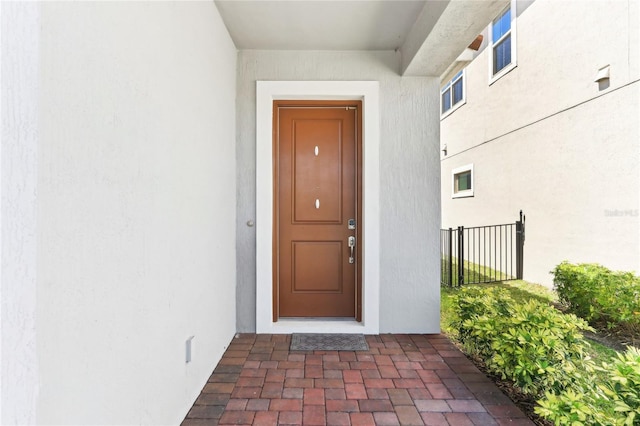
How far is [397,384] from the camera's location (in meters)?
2.38

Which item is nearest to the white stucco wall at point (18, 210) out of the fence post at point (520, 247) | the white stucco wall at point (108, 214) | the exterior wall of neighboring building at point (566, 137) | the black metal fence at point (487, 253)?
the white stucco wall at point (108, 214)

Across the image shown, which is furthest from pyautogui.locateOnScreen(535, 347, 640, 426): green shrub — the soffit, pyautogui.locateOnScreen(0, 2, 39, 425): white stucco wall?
the soffit

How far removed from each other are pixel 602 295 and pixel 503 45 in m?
4.81

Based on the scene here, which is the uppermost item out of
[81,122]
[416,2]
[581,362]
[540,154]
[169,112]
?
[416,2]

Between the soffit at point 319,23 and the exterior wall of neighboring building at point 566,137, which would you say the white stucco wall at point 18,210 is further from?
the exterior wall of neighboring building at point 566,137

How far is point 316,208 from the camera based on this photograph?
3.57 metres

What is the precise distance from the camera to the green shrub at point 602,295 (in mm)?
3346

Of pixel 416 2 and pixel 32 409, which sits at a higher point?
pixel 416 2

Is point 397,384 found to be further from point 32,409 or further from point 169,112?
point 169,112

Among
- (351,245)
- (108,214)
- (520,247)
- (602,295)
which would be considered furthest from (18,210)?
(520,247)

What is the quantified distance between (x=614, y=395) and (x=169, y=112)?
249cm

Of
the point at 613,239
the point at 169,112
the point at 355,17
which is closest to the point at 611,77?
the point at 613,239

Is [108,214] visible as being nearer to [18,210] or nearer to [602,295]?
[18,210]

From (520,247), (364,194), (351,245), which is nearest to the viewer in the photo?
(364,194)
